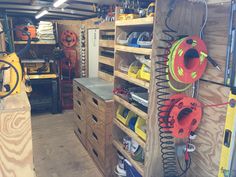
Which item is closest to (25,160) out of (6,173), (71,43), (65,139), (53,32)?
(6,173)

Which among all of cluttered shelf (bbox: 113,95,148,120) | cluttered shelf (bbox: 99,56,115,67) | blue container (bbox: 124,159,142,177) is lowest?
blue container (bbox: 124,159,142,177)

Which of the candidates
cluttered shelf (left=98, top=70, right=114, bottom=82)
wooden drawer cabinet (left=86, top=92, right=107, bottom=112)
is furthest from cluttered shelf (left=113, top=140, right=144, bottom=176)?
cluttered shelf (left=98, top=70, right=114, bottom=82)

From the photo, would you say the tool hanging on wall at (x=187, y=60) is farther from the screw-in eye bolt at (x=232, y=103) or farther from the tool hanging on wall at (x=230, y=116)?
the screw-in eye bolt at (x=232, y=103)

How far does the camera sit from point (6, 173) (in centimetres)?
102

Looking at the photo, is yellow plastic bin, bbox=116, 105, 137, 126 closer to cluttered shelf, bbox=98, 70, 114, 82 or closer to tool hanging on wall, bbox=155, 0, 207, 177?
tool hanging on wall, bbox=155, 0, 207, 177

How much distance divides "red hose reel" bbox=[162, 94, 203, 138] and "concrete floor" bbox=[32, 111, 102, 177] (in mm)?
1297

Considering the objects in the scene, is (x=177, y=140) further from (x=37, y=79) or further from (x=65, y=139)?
(x=37, y=79)

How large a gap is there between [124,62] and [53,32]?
262 centimetres

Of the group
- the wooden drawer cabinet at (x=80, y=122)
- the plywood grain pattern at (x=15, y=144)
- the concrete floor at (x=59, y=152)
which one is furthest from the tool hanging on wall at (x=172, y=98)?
the wooden drawer cabinet at (x=80, y=122)

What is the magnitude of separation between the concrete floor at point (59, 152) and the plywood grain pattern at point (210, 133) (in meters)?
1.22

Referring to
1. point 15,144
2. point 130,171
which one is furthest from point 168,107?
point 15,144

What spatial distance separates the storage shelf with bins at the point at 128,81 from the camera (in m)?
1.62

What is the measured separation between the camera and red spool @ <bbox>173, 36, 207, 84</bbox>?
1.35 meters

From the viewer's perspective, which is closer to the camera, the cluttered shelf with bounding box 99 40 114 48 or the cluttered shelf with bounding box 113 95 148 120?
the cluttered shelf with bounding box 113 95 148 120
